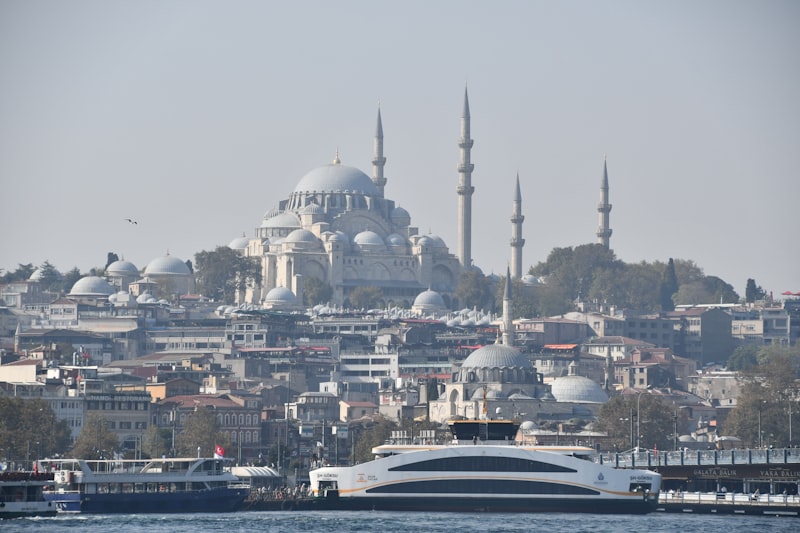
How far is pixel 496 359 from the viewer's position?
161 meters

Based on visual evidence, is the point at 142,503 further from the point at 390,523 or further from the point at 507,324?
the point at 507,324

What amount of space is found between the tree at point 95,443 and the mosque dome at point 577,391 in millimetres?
38130

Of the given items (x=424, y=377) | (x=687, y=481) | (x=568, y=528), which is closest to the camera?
(x=568, y=528)

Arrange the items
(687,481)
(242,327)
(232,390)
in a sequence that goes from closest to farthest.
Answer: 1. (687,481)
2. (232,390)
3. (242,327)

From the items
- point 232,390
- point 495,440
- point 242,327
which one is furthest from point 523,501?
point 242,327

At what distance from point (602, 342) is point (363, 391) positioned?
2882cm

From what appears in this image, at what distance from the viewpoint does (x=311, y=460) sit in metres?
134

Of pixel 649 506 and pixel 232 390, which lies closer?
pixel 649 506

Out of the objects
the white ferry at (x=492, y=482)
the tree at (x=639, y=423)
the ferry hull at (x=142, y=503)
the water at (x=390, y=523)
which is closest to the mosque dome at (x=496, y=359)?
the tree at (x=639, y=423)

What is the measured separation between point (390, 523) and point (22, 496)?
42.3 ft

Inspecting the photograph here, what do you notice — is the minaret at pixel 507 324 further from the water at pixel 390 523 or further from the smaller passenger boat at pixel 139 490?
the water at pixel 390 523

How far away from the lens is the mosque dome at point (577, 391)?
160375mm

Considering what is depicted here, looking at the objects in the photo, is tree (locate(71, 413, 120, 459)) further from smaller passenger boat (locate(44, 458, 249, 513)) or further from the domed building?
the domed building

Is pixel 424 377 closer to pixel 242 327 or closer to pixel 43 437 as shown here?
pixel 242 327
